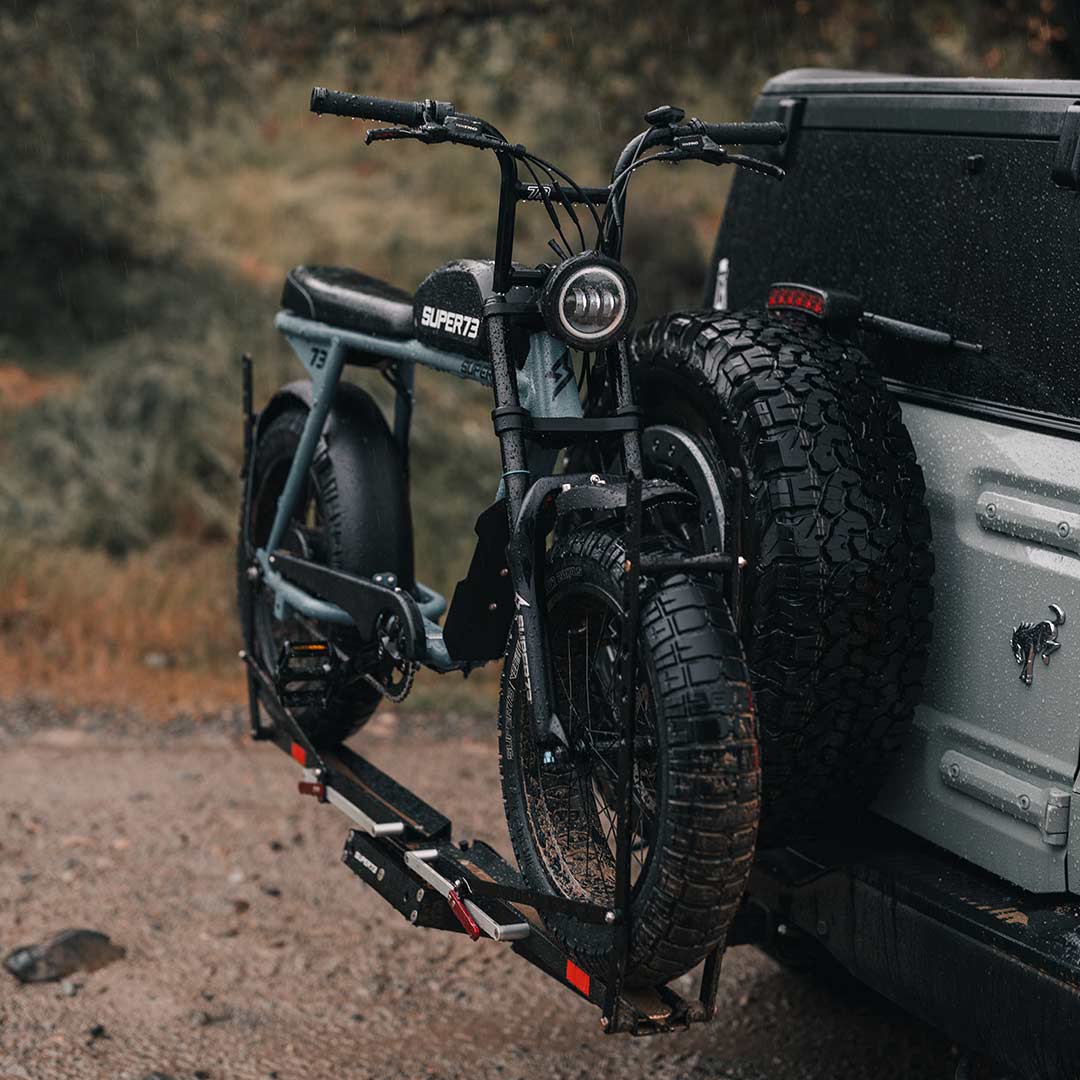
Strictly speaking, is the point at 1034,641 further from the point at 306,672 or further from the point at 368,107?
the point at 306,672

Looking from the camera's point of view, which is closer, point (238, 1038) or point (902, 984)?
point (902, 984)

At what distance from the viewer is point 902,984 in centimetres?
302

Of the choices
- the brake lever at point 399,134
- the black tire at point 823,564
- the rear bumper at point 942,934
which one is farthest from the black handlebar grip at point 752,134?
the rear bumper at point 942,934

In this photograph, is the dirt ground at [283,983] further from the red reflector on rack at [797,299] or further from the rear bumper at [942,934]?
the red reflector on rack at [797,299]

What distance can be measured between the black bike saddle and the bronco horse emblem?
1.71 m

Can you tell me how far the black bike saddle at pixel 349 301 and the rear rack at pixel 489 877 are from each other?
101cm

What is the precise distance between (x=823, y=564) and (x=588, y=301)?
67cm

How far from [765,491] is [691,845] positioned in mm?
751

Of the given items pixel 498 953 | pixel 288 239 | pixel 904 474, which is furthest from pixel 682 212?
pixel 904 474

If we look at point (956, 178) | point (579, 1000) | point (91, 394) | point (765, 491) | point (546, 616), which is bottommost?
point (579, 1000)

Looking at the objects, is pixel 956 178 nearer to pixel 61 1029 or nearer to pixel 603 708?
pixel 603 708

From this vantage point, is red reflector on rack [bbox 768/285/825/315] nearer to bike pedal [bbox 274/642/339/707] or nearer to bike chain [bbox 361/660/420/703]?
bike chain [bbox 361/660/420/703]

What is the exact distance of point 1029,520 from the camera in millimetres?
2943

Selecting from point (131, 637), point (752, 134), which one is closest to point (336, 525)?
point (752, 134)
